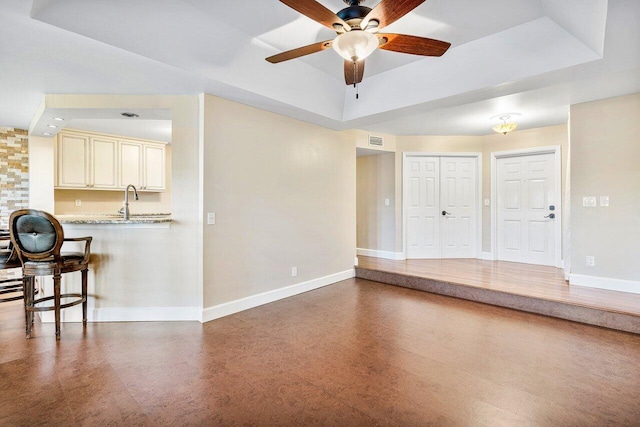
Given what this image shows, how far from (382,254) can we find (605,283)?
3260mm

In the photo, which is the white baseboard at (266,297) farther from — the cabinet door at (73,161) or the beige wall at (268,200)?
the cabinet door at (73,161)

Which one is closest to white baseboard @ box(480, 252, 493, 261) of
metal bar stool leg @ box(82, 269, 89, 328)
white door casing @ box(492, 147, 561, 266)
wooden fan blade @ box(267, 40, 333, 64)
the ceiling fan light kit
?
white door casing @ box(492, 147, 561, 266)

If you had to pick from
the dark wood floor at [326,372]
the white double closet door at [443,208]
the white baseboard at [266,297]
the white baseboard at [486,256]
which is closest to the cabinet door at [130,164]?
the dark wood floor at [326,372]

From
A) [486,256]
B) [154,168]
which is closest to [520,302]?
[486,256]

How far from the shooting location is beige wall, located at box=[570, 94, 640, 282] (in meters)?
3.69

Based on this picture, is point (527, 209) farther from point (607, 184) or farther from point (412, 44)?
point (412, 44)

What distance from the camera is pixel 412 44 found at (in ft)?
6.83

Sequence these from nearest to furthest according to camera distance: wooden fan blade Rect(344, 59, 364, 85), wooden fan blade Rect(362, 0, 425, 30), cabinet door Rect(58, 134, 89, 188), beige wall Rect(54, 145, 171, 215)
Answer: wooden fan blade Rect(362, 0, 425, 30)
wooden fan blade Rect(344, 59, 364, 85)
cabinet door Rect(58, 134, 89, 188)
beige wall Rect(54, 145, 171, 215)

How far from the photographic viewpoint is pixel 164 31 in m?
2.46

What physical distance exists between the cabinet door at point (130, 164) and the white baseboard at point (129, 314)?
9.62 feet

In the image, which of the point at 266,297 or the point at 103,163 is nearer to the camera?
the point at 266,297

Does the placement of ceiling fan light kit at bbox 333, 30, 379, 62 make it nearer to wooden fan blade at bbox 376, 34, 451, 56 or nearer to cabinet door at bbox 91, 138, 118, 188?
wooden fan blade at bbox 376, 34, 451, 56

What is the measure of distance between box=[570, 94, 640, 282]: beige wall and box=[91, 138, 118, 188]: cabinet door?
7.21 m

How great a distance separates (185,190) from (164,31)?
153cm
